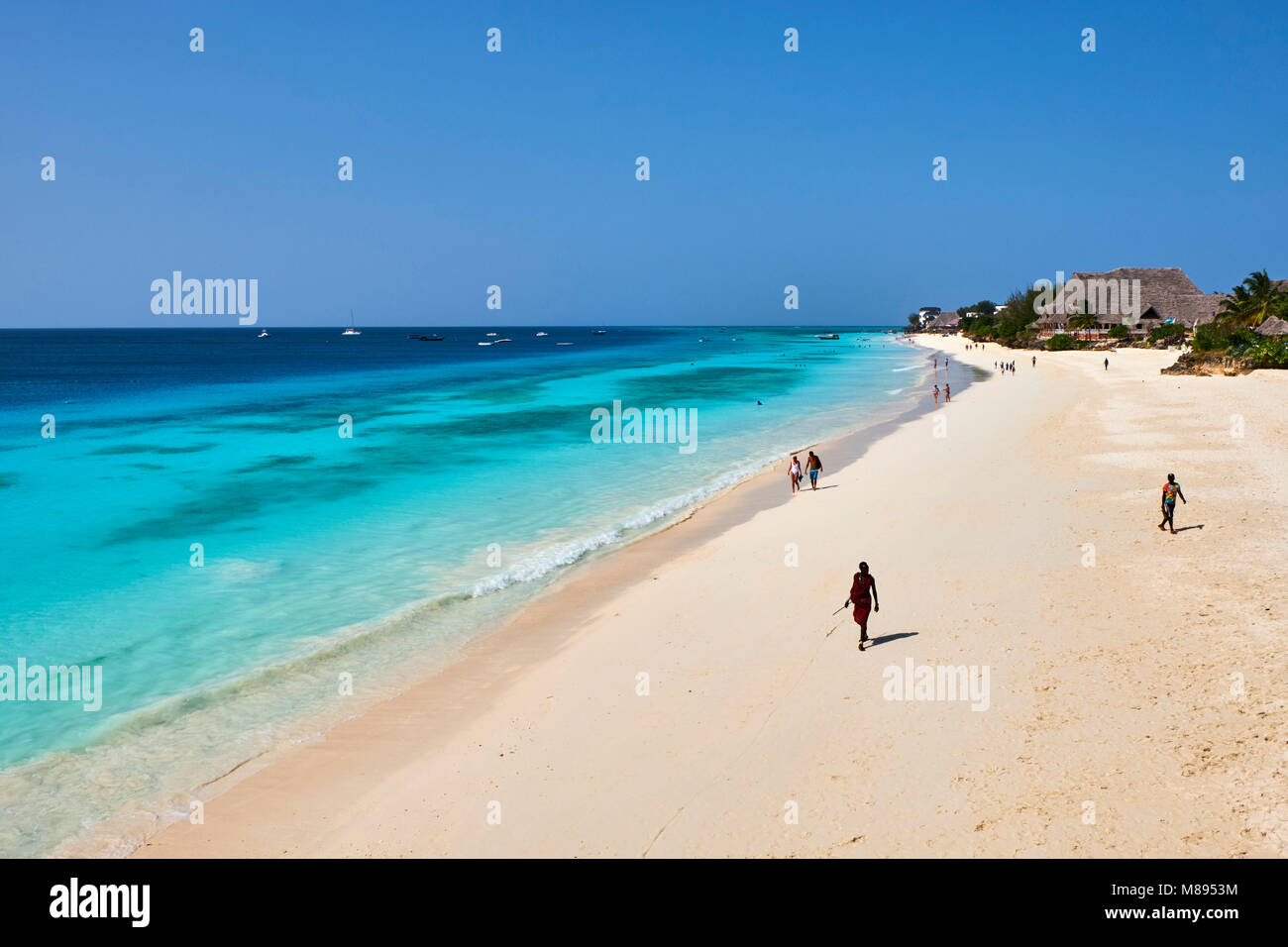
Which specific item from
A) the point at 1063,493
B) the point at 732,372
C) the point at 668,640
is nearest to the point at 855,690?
the point at 668,640

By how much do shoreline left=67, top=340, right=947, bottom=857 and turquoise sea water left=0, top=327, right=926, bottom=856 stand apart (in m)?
0.13

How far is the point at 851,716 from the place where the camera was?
9.51 metres

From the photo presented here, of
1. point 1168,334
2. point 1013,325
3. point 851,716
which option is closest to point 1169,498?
point 851,716

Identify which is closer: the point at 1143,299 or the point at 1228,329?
the point at 1228,329

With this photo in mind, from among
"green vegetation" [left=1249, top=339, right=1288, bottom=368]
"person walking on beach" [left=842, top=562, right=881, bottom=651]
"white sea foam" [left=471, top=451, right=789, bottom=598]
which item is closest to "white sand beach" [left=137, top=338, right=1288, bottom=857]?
"person walking on beach" [left=842, top=562, right=881, bottom=651]

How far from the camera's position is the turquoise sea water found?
Result: 11.0m

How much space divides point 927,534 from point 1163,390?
31.5 m

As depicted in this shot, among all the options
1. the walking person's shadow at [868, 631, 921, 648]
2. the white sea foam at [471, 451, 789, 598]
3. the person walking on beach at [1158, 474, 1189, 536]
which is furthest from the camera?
the white sea foam at [471, 451, 789, 598]

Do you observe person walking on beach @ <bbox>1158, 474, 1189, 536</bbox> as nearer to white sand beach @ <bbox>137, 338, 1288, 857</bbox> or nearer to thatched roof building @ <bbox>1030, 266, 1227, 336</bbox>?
white sand beach @ <bbox>137, 338, 1288, 857</bbox>

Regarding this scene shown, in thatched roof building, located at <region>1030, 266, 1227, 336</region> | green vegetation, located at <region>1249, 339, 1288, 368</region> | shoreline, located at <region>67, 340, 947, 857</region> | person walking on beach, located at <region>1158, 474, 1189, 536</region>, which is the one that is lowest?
shoreline, located at <region>67, 340, 947, 857</region>

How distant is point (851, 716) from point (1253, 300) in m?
75.5

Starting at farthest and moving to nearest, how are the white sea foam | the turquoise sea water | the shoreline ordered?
the white sea foam, the turquoise sea water, the shoreline

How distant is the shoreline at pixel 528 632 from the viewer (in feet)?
29.0

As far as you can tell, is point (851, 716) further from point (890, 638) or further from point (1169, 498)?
point (1169, 498)
